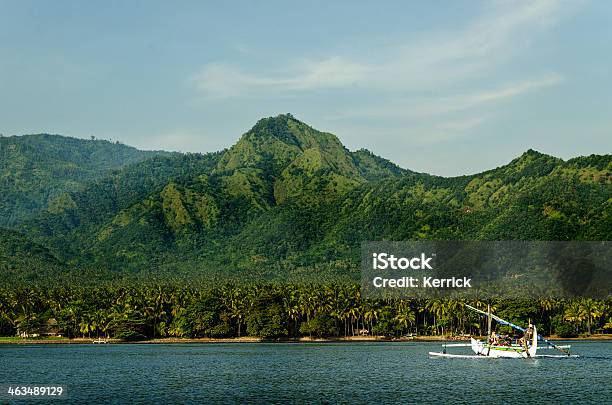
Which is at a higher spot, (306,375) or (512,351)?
(512,351)

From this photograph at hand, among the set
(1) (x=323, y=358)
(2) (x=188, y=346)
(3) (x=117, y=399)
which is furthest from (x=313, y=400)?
(2) (x=188, y=346)

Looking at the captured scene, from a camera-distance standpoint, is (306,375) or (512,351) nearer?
(306,375)

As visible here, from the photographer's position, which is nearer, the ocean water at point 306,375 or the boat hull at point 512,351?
the ocean water at point 306,375

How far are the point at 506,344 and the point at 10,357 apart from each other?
9356 centimetres

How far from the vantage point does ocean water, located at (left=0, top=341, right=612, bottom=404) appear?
310 ft

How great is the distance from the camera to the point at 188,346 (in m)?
189

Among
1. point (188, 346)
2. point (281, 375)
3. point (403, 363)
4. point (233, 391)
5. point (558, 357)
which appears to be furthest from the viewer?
point (188, 346)

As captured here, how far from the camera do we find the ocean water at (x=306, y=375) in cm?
9456

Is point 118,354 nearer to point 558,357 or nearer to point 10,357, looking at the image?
point 10,357

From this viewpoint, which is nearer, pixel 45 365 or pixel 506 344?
pixel 45 365

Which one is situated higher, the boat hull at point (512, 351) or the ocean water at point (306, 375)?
the boat hull at point (512, 351)

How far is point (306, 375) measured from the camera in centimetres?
11856

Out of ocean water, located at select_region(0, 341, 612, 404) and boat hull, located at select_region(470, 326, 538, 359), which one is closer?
ocean water, located at select_region(0, 341, 612, 404)

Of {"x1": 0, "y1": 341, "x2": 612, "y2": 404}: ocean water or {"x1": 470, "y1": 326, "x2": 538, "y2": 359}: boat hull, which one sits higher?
{"x1": 470, "y1": 326, "x2": 538, "y2": 359}: boat hull
